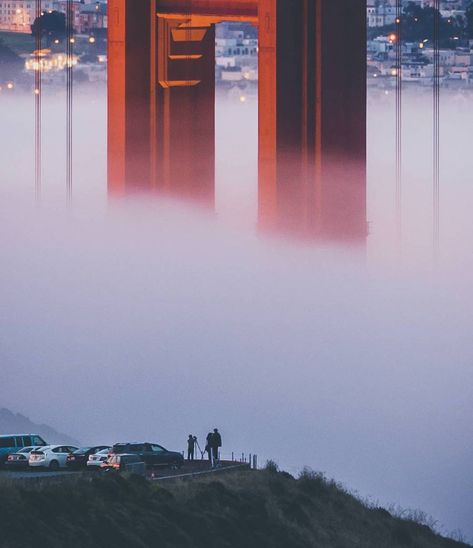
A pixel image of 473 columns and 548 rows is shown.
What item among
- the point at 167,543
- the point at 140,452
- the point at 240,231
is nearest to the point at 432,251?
the point at 240,231

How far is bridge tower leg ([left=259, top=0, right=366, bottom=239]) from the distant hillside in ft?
265

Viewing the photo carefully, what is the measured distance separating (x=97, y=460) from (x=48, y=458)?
1.07 metres

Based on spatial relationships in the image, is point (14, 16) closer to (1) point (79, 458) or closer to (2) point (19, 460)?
(2) point (19, 460)

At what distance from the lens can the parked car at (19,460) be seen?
36562mm

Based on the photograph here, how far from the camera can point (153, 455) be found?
37344mm

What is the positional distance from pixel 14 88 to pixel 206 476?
6238cm

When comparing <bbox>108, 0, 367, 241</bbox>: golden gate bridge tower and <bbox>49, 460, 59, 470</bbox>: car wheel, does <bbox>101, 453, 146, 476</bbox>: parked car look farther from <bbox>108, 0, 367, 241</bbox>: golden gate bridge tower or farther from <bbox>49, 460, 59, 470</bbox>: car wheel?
<bbox>108, 0, 367, 241</bbox>: golden gate bridge tower

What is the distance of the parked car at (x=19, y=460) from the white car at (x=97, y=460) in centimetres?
123

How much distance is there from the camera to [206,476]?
115ft

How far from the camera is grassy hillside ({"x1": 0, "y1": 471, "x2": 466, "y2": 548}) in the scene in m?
28.4

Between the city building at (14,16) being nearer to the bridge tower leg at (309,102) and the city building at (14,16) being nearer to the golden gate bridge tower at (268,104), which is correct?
the golden gate bridge tower at (268,104)

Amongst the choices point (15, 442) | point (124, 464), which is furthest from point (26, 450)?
point (124, 464)

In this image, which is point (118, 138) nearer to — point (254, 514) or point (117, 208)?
point (117, 208)

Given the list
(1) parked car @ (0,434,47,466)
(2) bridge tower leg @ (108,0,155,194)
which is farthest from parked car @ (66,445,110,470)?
A: (2) bridge tower leg @ (108,0,155,194)
